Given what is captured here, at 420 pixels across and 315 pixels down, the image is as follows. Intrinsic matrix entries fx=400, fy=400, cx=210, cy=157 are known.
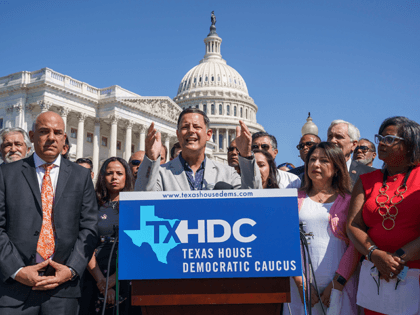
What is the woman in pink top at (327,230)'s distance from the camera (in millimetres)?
3398

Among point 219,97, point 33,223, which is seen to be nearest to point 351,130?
point 33,223

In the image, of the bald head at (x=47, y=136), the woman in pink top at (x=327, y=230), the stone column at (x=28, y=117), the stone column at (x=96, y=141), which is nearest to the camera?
the bald head at (x=47, y=136)

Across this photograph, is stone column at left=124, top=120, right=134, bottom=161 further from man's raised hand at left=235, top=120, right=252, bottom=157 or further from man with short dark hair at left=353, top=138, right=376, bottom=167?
man's raised hand at left=235, top=120, right=252, bottom=157

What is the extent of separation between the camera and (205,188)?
10.3ft

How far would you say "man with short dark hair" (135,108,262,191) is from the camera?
281 centimetres

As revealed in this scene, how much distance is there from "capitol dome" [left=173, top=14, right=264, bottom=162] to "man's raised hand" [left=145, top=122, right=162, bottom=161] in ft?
265

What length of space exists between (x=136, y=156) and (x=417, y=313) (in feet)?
14.2

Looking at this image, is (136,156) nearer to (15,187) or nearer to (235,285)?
(15,187)

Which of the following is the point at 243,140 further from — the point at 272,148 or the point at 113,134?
the point at 113,134

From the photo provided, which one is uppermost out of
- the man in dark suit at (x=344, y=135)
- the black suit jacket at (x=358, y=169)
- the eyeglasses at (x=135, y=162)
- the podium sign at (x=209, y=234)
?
the man in dark suit at (x=344, y=135)

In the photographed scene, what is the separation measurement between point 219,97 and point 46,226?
86250mm

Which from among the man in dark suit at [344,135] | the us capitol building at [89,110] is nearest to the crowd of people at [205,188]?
the man in dark suit at [344,135]

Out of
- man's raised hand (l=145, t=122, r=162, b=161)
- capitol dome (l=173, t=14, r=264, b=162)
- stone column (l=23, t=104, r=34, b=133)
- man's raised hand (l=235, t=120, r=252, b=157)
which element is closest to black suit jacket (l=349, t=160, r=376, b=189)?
man's raised hand (l=235, t=120, r=252, b=157)

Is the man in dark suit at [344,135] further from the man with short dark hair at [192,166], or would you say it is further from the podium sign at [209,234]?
the podium sign at [209,234]
